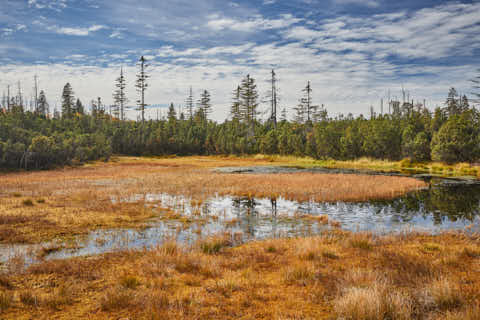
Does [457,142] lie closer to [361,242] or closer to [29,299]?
[361,242]

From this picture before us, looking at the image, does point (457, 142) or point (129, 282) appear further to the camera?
point (457, 142)

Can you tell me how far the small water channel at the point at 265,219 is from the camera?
11.1 meters

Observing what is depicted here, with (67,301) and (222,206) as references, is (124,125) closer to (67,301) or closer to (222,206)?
(222,206)

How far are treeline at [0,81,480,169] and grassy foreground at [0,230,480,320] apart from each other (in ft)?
113

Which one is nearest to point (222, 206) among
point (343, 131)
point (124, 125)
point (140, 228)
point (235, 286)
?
point (140, 228)

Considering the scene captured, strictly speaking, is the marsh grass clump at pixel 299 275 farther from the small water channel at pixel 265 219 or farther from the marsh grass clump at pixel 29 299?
the marsh grass clump at pixel 29 299

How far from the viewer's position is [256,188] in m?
24.3

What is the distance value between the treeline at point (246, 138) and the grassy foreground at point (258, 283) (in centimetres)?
3458

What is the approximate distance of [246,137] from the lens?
7594cm

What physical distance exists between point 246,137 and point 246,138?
1293 mm

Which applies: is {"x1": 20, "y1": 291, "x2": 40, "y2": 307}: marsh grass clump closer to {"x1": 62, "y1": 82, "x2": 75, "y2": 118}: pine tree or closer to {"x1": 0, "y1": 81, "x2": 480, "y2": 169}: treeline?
{"x1": 0, "y1": 81, "x2": 480, "y2": 169}: treeline

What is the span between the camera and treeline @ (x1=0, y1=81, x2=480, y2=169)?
1578 inches

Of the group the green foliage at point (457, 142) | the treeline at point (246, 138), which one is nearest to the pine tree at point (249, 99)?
the treeline at point (246, 138)

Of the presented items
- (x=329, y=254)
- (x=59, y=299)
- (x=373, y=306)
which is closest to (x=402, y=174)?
(x=329, y=254)
